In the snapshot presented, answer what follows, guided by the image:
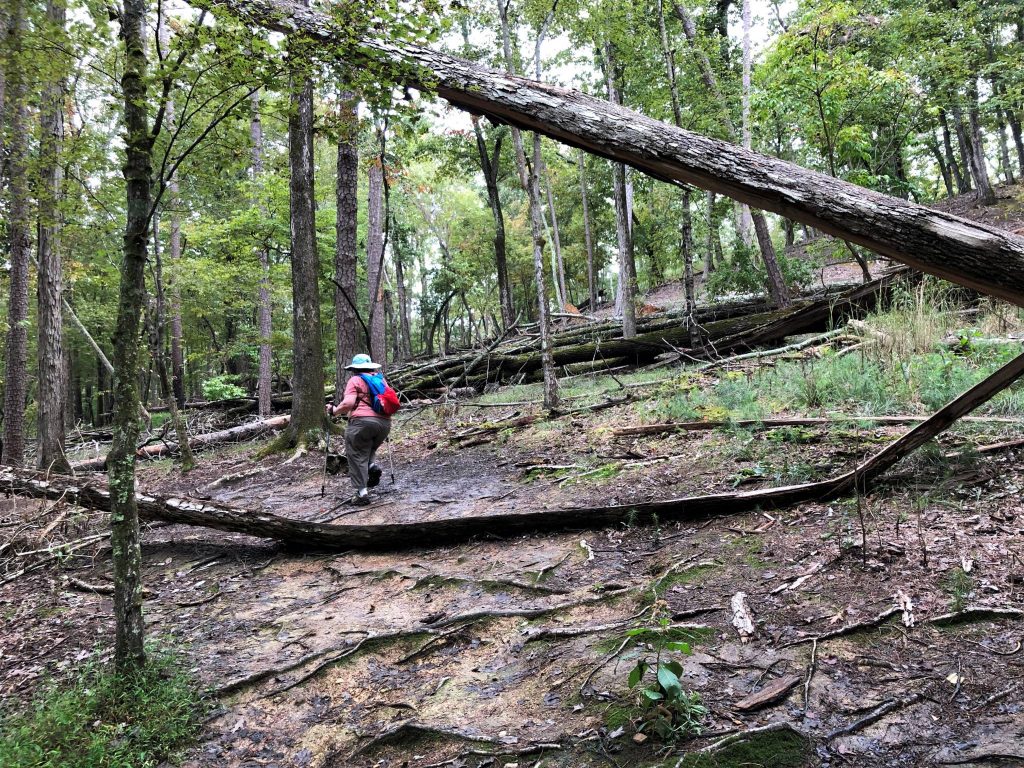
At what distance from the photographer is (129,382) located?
11.0ft

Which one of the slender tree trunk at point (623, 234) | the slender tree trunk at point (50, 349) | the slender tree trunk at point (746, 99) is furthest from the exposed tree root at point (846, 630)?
the slender tree trunk at point (746, 99)

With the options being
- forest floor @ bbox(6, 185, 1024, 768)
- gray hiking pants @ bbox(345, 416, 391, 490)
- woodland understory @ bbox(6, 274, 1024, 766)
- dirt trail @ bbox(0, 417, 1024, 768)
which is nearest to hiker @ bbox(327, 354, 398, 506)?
gray hiking pants @ bbox(345, 416, 391, 490)

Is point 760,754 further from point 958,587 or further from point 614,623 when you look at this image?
point 958,587

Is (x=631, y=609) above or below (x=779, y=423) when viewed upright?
below

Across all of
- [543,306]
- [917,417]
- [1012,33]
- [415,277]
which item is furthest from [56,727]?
[415,277]

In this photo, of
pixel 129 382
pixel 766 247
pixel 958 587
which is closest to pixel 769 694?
pixel 958 587

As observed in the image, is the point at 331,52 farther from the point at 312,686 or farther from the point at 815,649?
the point at 815,649

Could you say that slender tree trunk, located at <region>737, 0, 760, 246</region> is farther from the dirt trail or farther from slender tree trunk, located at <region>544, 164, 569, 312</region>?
the dirt trail

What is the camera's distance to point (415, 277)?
47125 mm

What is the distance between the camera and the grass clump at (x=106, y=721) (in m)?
2.68

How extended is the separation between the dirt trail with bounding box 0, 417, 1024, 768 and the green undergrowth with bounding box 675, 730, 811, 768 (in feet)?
0.04

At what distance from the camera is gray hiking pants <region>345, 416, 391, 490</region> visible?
6941 mm

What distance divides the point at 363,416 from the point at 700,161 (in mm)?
5131

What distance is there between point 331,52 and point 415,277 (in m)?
44.8
